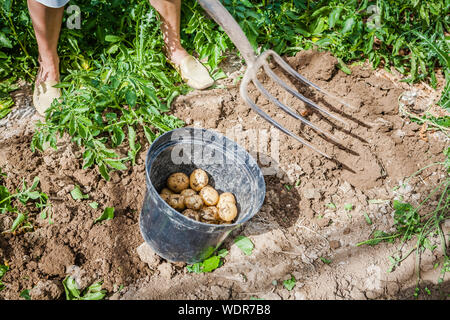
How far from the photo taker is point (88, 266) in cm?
171

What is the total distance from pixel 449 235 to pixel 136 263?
1.66 m

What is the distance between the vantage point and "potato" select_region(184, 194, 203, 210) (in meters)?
1.81

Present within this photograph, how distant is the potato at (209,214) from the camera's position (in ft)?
5.89

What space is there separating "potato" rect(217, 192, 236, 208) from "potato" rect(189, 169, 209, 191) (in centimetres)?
12

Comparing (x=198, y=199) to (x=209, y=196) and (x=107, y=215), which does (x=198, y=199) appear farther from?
(x=107, y=215)

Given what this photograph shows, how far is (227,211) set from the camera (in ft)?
5.82

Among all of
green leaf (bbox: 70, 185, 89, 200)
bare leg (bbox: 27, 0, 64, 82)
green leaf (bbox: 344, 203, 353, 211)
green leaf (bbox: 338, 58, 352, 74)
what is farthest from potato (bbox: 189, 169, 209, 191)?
green leaf (bbox: 338, 58, 352, 74)

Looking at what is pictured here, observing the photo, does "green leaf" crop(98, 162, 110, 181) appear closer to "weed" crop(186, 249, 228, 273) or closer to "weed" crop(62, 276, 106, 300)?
"weed" crop(62, 276, 106, 300)

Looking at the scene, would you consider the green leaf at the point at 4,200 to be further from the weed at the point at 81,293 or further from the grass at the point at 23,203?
the weed at the point at 81,293

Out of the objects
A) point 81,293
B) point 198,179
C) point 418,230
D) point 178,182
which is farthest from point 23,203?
point 418,230

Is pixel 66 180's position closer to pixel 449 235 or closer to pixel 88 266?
pixel 88 266

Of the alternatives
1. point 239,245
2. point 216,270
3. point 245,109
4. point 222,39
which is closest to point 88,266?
point 216,270

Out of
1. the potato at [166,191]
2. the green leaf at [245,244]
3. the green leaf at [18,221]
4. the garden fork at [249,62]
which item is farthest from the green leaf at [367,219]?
the green leaf at [18,221]

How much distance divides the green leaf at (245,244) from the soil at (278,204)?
3 centimetres
